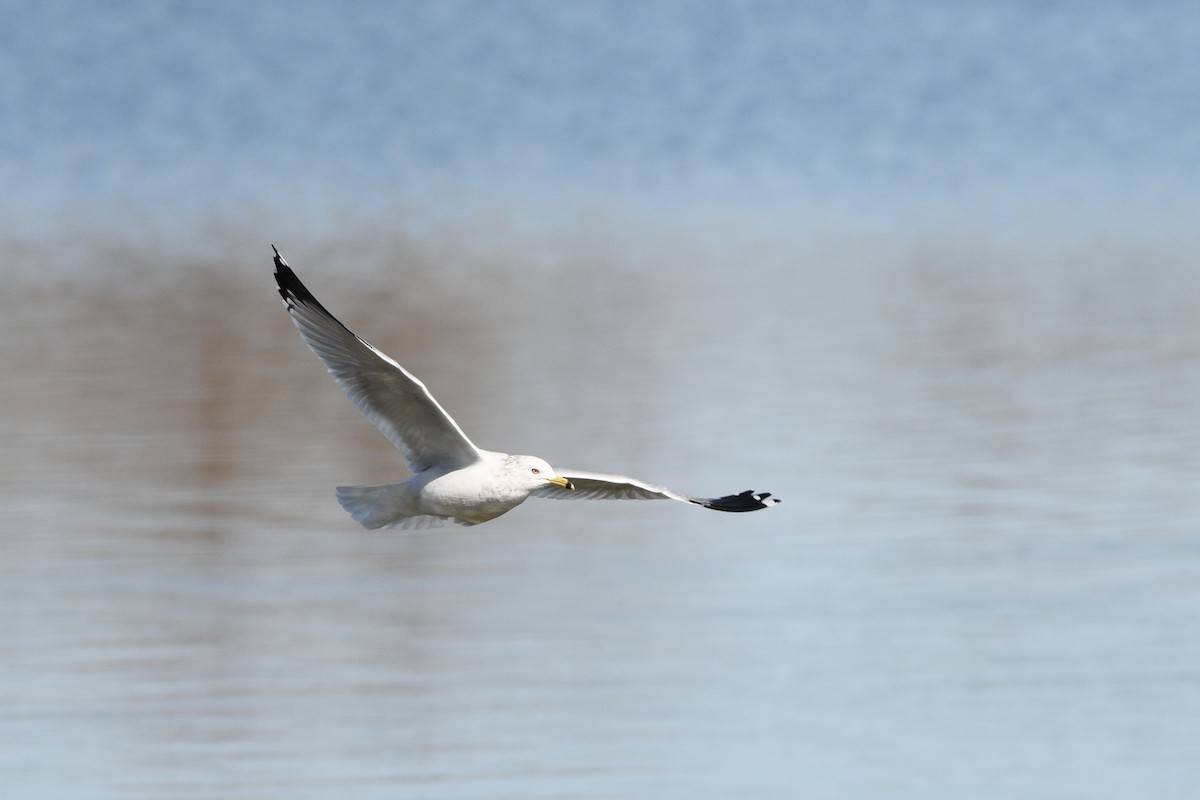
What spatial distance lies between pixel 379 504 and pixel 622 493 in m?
1.12

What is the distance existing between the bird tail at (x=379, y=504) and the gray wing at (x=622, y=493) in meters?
0.53

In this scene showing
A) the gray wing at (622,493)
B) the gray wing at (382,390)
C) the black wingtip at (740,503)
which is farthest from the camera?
the black wingtip at (740,503)

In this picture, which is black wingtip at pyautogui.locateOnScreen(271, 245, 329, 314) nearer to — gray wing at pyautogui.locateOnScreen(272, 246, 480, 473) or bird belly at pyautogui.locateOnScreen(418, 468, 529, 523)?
gray wing at pyautogui.locateOnScreen(272, 246, 480, 473)

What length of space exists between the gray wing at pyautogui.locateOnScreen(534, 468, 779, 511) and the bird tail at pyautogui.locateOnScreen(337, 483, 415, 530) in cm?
53

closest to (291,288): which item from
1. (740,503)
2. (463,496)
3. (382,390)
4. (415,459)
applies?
(382,390)

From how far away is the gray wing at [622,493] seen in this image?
9.55 metres

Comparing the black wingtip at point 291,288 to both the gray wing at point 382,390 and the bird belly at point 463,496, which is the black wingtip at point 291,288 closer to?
the gray wing at point 382,390

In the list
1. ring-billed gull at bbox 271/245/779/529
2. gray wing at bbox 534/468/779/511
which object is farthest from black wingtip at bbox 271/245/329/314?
gray wing at bbox 534/468/779/511

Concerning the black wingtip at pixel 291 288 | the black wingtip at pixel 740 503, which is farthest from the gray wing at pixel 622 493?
the black wingtip at pixel 291 288

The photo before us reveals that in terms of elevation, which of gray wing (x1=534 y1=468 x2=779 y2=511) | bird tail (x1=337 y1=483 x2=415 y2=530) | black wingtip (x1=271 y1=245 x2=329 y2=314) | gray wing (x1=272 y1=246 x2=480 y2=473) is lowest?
Result: bird tail (x1=337 y1=483 x2=415 y2=530)

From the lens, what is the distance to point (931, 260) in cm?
3041

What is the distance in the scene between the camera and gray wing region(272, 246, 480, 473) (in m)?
9.30

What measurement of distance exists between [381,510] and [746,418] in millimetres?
8703

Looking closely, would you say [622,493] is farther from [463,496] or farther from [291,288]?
[291,288]
